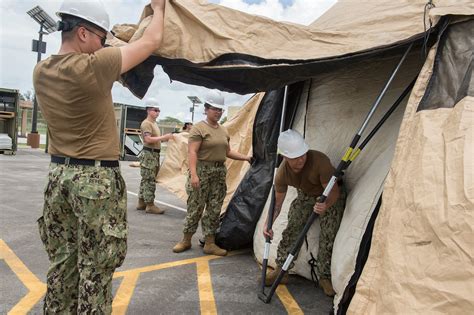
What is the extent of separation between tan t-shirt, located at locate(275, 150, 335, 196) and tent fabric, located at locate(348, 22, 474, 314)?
1208 millimetres

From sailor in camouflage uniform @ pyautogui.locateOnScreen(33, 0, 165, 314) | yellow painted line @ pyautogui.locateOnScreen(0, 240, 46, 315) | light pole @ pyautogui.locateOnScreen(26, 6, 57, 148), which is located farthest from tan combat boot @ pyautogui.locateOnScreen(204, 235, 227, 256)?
light pole @ pyautogui.locateOnScreen(26, 6, 57, 148)

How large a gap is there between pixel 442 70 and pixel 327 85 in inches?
73.5

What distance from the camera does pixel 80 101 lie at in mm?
2111

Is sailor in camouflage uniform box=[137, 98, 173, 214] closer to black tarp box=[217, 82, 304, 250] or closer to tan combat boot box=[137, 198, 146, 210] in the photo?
tan combat boot box=[137, 198, 146, 210]

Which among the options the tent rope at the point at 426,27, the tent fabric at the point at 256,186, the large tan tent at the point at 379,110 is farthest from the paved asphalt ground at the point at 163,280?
the tent rope at the point at 426,27

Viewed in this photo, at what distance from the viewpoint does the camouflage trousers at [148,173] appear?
680 cm

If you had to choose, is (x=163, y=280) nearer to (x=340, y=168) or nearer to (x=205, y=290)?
(x=205, y=290)

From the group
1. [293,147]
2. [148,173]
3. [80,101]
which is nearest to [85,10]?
[80,101]

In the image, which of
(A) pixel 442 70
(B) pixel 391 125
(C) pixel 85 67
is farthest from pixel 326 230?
(C) pixel 85 67

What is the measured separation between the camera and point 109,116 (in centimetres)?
227

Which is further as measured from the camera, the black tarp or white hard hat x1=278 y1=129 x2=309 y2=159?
the black tarp

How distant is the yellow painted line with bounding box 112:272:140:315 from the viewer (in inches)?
126

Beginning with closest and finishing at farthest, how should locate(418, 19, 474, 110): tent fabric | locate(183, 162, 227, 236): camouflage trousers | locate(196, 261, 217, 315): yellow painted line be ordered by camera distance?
locate(418, 19, 474, 110): tent fabric, locate(196, 261, 217, 315): yellow painted line, locate(183, 162, 227, 236): camouflage trousers

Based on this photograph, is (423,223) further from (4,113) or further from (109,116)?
(4,113)
